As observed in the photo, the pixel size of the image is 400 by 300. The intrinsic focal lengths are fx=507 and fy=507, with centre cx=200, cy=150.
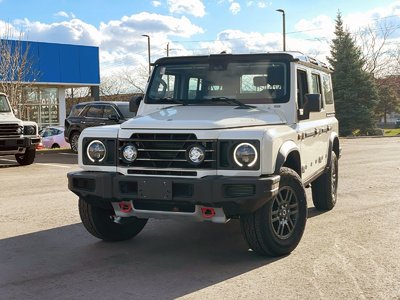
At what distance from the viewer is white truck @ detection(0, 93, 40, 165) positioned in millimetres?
13750

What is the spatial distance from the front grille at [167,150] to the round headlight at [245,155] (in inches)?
8.0

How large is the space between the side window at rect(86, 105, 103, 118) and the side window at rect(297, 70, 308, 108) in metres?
11.3

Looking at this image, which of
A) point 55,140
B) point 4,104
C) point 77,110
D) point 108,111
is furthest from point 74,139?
point 55,140

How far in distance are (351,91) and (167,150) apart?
36570 mm

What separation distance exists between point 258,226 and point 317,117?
8.55 ft

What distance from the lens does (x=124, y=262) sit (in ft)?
16.5

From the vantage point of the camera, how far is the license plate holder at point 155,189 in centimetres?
464

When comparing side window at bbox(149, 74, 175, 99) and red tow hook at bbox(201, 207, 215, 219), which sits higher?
side window at bbox(149, 74, 175, 99)

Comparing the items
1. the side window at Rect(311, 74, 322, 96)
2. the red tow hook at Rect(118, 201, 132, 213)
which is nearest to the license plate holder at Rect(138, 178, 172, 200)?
the red tow hook at Rect(118, 201, 132, 213)

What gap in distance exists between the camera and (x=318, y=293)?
4.08 m

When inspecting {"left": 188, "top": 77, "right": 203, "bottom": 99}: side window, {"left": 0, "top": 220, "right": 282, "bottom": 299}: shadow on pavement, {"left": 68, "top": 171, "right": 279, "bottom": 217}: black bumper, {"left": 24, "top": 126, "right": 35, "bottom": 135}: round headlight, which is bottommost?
{"left": 0, "top": 220, "right": 282, "bottom": 299}: shadow on pavement

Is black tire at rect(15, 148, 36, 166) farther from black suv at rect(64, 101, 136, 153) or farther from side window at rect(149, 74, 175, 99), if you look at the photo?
side window at rect(149, 74, 175, 99)

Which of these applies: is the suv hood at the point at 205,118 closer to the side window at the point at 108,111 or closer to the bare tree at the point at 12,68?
the side window at the point at 108,111

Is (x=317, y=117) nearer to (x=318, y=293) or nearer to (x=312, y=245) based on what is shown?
(x=312, y=245)
